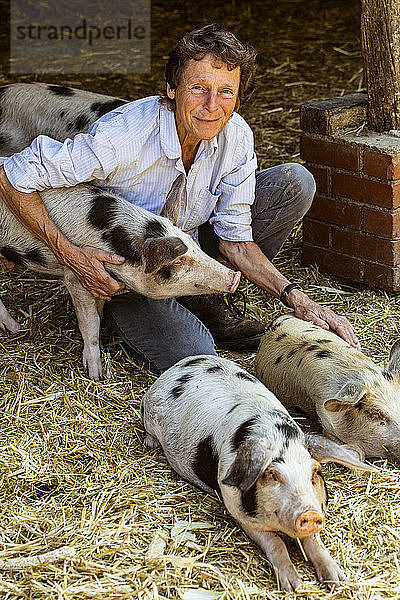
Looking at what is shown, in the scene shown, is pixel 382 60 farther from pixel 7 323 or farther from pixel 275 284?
pixel 7 323

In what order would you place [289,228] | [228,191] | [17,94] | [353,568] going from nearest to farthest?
[353,568] → [228,191] → [289,228] → [17,94]

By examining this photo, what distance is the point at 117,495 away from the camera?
3.22m

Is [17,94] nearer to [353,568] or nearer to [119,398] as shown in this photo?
[119,398]

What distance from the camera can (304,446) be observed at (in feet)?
9.39

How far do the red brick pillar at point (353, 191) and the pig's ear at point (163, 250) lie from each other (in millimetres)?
1497

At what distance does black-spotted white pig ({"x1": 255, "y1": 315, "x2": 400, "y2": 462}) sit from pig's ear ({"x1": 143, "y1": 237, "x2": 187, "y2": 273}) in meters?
0.59

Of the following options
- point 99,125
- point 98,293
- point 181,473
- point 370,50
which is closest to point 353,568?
point 181,473

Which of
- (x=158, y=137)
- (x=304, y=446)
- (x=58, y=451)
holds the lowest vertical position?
→ (x=58, y=451)

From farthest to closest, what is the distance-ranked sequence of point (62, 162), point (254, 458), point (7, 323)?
point (7, 323), point (62, 162), point (254, 458)

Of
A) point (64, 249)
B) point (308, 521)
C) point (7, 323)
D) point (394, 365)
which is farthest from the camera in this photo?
point (7, 323)

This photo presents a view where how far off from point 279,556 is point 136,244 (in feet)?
4.90

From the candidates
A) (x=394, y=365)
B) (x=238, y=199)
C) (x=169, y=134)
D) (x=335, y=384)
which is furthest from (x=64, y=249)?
(x=394, y=365)

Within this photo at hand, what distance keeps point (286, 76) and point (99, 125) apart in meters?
4.53

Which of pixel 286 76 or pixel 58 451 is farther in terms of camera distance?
pixel 286 76
